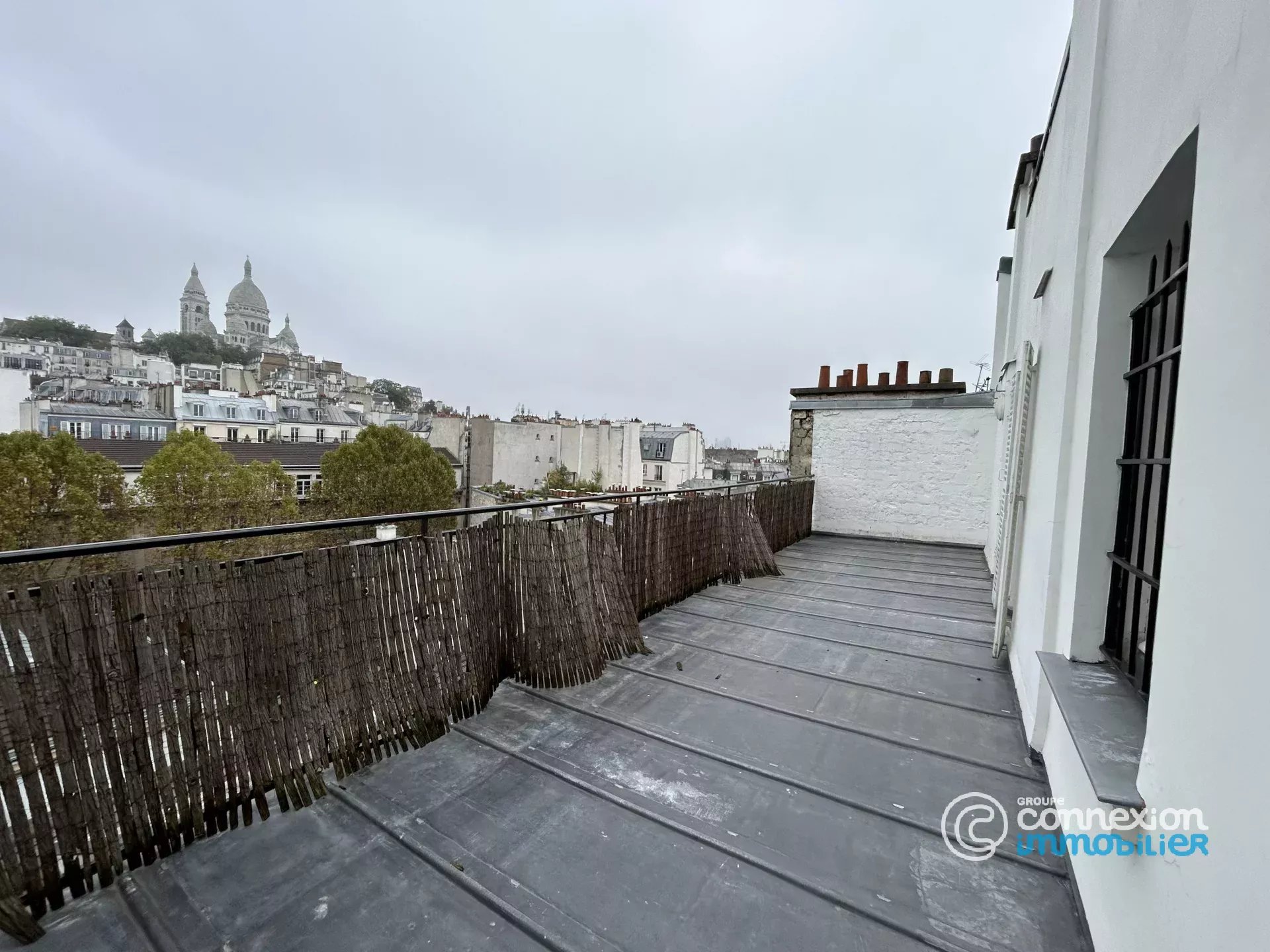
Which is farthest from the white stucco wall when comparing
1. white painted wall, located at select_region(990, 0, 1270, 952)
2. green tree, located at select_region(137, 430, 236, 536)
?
green tree, located at select_region(137, 430, 236, 536)

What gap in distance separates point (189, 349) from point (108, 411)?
165 feet

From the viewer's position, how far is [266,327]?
95062 millimetres

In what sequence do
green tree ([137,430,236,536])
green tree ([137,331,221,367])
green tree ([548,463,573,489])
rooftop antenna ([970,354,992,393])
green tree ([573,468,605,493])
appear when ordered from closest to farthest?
rooftop antenna ([970,354,992,393])
green tree ([137,430,236,536])
green tree ([573,468,605,493])
green tree ([548,463,573,489])
green tree ([137,331,221,367])

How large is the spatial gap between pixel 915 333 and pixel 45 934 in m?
16.6

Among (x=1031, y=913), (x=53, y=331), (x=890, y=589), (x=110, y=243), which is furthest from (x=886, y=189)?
(x=53, y=331)

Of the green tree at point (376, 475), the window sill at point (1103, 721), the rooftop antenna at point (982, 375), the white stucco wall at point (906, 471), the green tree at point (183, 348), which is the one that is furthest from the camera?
the green tree at point (183, 348)

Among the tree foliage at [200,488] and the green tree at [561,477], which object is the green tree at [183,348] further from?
the green tree at [561,477]

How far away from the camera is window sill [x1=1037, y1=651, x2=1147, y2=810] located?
1.05 m

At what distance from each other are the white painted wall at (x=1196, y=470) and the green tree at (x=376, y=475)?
24951 mm

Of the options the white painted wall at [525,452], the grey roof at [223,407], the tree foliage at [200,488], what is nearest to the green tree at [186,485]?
the tree foliage at [200,488]

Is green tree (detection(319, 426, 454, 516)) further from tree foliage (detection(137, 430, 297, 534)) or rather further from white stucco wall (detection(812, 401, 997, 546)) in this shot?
white stucco wall (detection(812, 401, 997, 546))

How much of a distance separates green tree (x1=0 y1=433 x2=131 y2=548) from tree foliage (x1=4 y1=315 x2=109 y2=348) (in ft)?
237

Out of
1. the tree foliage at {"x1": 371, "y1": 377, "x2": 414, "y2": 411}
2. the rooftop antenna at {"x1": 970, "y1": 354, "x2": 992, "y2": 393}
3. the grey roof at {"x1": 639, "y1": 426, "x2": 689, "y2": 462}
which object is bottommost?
the grey roof at {"x1": 639, "y1": 426, "x2": 689, "y2": 462}

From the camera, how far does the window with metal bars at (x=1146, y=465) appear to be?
1.32 metres
